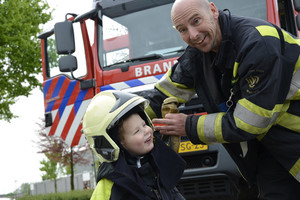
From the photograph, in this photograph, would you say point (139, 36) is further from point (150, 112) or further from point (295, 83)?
point (295, 83)

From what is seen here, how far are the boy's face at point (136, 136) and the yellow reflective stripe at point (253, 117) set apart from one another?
538 millimetres

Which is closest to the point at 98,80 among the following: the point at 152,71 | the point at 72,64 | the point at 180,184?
the point at 72,64

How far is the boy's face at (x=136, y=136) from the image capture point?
2.42 meters

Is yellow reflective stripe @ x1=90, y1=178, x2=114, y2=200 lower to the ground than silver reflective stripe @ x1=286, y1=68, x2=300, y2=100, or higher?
lower

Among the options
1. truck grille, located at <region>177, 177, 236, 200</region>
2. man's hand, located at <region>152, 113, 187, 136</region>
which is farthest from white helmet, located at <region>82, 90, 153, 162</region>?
truck grille, located at <region>177, 177, 236, 200</region>

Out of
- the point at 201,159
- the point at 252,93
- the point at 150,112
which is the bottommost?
the point at 201,159

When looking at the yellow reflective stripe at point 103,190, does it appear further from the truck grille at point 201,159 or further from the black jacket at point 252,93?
the truck grille at point 201,159

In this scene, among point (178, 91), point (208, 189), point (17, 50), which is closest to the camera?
point (178, 91)

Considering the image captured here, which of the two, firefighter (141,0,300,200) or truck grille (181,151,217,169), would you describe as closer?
firefighter (141,0,300,200)

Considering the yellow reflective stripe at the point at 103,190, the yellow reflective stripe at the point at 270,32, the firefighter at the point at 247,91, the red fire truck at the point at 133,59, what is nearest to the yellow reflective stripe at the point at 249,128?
the firefighter at the point at 247,91

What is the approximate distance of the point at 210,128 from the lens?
8.30 feet

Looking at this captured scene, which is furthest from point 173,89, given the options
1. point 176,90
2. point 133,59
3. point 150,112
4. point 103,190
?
point 133,59

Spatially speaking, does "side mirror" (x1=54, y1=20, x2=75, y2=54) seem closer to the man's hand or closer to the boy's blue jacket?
the man's hand

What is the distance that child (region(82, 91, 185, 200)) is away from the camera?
2.31 metres
